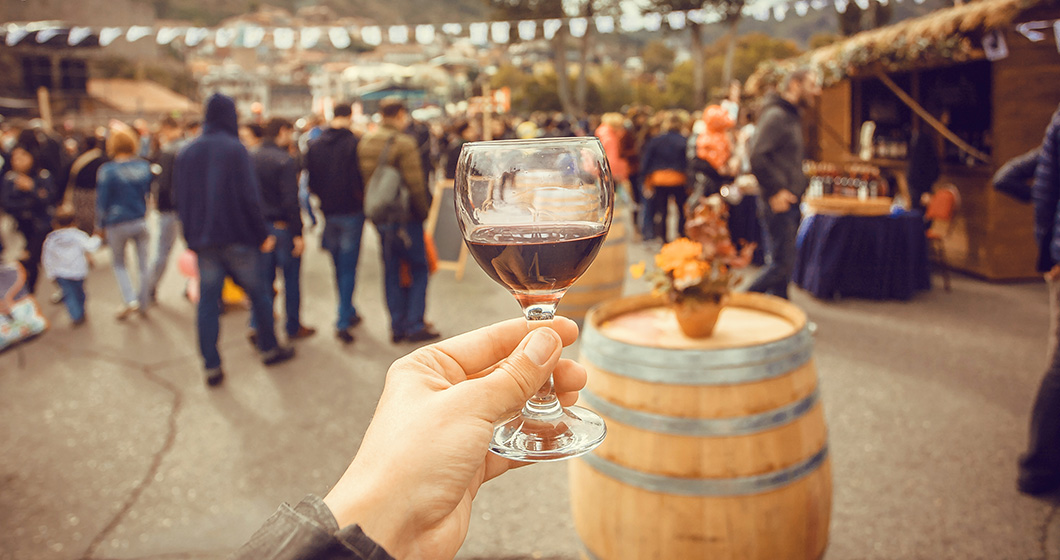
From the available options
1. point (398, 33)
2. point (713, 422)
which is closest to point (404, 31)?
point (398, 33)

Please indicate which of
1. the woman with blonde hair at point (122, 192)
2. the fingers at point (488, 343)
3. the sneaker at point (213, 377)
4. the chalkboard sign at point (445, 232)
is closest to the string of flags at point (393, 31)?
the chalkboard sign at point (445, 232)

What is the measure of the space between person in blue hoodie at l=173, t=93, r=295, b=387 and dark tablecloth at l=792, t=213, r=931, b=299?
4.77 m

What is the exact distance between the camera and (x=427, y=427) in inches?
33.7

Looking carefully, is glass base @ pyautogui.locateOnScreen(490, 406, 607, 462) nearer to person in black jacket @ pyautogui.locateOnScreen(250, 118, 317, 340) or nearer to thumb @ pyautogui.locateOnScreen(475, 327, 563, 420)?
thumb @ pyautogui.locateOnScreen(475, 327, 563, 420)

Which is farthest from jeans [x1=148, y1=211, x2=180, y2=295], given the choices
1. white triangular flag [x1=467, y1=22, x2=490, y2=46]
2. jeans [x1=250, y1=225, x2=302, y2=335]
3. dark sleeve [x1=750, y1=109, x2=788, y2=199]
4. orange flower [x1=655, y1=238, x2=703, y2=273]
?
white triangular flag [x1=467, y1=22, x2=490, y2=46]

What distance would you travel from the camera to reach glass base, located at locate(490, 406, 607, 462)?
0.87 metres

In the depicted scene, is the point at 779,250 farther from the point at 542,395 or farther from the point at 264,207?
the point at 542,395

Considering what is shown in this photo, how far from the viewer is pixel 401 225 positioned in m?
4.92

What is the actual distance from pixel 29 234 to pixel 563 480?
6.86 meters

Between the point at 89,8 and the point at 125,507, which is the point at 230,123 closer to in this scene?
the point at 125,507

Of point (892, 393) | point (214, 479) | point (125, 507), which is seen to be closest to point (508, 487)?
point (214, 479)

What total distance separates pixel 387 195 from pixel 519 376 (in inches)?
158

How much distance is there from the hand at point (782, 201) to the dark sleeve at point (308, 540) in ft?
15.0

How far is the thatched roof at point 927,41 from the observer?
596cm
